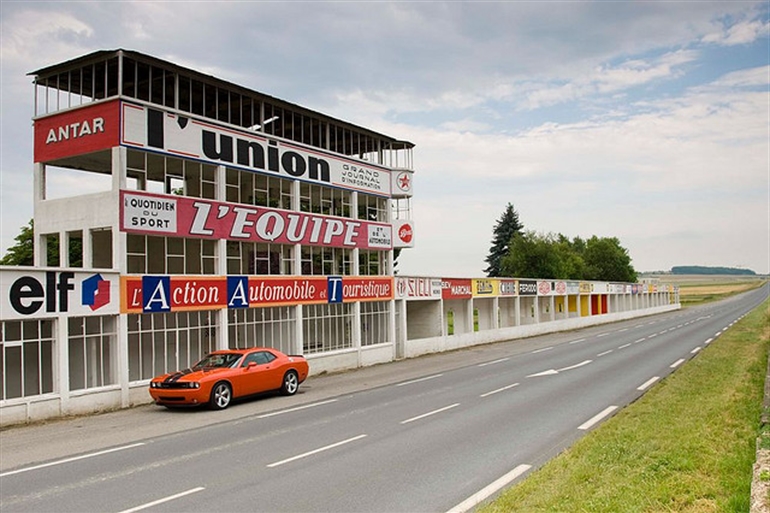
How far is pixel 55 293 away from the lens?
1706cm

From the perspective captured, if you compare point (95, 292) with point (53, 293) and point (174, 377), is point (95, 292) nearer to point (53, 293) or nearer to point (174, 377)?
point (53, 293)

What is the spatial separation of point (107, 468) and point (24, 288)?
23.7ft

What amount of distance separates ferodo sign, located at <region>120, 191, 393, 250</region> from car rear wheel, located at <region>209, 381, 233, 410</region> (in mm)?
5744

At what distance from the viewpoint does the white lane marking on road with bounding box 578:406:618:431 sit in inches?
530

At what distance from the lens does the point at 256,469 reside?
10.5 m

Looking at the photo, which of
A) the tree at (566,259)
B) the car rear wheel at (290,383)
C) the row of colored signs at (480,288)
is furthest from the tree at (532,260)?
the car rear wheel at (290,383)

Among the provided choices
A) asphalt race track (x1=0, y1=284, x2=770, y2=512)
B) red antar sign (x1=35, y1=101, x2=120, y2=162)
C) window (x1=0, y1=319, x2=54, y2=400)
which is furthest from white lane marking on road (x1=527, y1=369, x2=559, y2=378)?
red antar sign (x1=35, y1=101, x2=120, y2=162)

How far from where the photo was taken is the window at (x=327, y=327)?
26969mm

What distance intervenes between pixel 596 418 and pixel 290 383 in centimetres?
926

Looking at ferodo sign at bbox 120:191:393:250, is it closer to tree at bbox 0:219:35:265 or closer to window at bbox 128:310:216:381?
window at bbox 128:310:216:381

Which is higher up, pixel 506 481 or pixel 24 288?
pixel 24 288

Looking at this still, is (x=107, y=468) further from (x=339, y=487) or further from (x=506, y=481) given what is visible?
(x=506, y=481)

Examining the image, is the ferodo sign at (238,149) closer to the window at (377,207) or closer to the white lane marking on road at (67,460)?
the window at (377,207)

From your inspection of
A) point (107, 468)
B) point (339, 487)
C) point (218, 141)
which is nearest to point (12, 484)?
point (107, 468)
